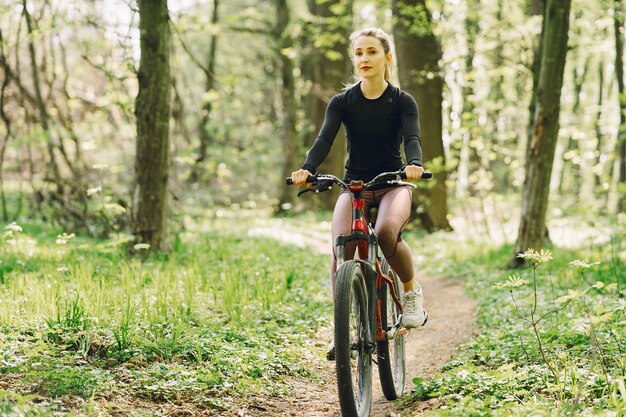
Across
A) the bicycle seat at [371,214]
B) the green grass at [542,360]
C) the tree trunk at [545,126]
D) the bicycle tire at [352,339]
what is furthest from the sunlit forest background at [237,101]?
the bicycle tire at [352,339]

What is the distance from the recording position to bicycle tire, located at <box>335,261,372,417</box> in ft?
10.7

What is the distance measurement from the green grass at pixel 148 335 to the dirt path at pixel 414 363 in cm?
14

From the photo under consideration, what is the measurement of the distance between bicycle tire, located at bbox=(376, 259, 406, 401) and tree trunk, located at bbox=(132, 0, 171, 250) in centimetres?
469

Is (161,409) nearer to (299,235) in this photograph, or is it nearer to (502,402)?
(502,402)

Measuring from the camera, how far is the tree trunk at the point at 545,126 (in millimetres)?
7980

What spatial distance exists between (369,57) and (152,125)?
183 inches

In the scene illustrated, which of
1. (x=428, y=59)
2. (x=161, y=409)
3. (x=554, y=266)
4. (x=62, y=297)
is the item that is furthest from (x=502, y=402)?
(x=428, y=59)

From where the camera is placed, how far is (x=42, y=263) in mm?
6969

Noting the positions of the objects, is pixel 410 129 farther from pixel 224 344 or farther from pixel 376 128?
pixel 224 344

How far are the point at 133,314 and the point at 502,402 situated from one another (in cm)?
281

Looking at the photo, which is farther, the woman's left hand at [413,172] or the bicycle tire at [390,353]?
the bicycle tire at [390,353]

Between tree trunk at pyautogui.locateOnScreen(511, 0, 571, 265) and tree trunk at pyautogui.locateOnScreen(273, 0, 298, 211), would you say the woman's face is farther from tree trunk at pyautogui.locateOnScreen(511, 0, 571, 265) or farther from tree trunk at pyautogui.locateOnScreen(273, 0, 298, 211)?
tree trunk at pyautogui.locateOnScreen(273, 0, 298, 211)

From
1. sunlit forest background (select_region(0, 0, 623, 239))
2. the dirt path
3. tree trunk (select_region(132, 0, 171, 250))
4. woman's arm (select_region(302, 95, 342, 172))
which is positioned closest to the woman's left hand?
woman's arm (select_region(302, 95, 342, 172))

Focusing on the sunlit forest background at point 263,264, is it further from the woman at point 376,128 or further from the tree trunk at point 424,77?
the woman at point 376,128
